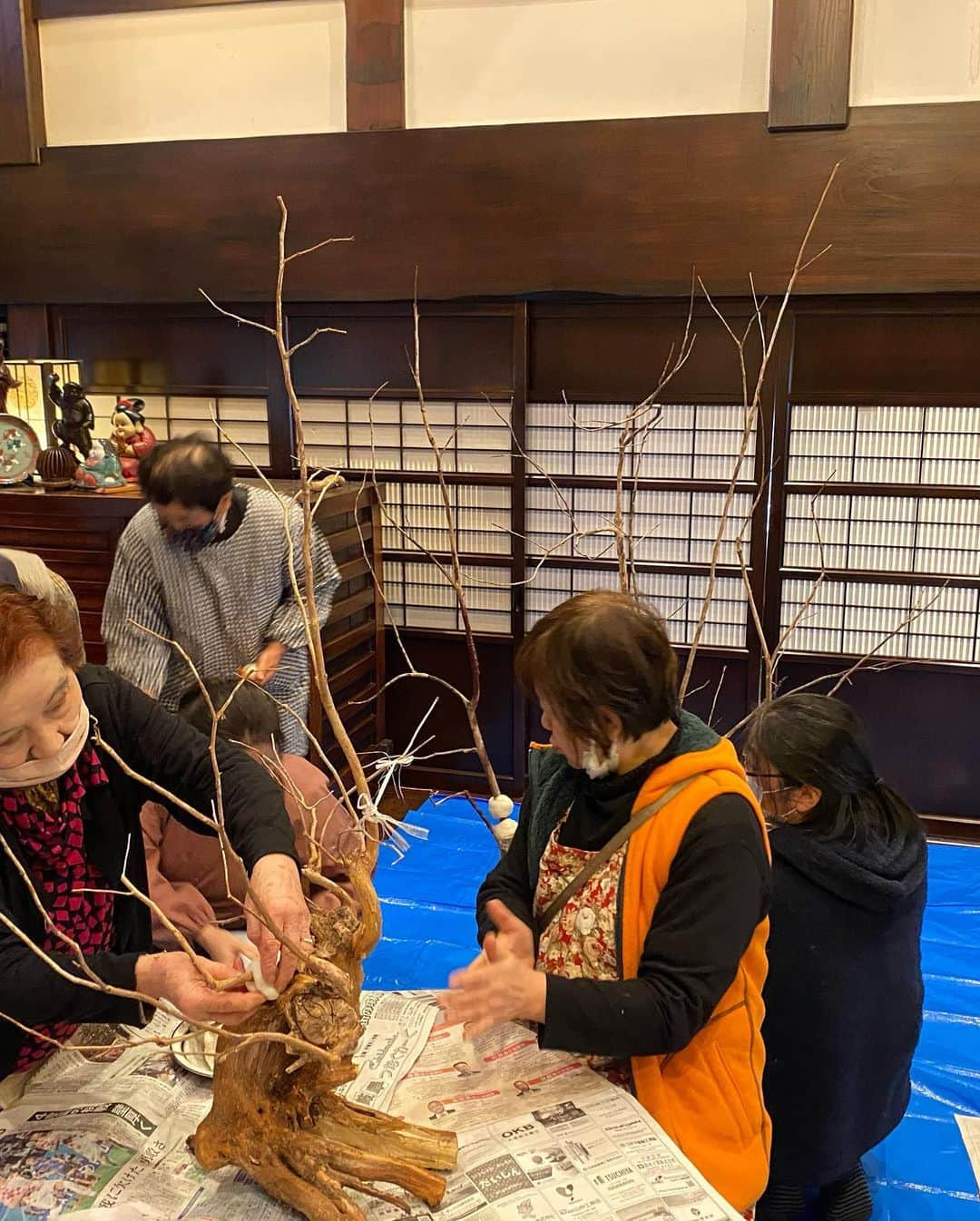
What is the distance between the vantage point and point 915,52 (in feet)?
11.0

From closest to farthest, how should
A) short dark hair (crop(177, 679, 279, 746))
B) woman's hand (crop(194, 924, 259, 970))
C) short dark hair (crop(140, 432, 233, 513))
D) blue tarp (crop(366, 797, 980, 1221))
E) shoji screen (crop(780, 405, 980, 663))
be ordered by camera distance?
woman's hand (crop(194, 924, 259, 970)) < blue tarp (crop(366, 797, 980, 1221)) < short dark hair (crop(177, 679, 279, 746)) < short dark hair (crop(140, 432, 233, 513)) < shoji screen (crop(780, 405, 980, 663))

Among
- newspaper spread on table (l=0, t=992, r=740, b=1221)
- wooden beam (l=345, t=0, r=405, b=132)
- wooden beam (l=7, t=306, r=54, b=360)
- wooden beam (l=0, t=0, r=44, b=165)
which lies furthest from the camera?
wooden beam (l=7, t=306, r=54, b=360)

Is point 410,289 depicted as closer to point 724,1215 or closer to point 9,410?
point 9,410

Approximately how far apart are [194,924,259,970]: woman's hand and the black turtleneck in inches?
19.9

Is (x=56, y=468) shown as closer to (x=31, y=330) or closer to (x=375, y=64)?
(x=31, y=330)

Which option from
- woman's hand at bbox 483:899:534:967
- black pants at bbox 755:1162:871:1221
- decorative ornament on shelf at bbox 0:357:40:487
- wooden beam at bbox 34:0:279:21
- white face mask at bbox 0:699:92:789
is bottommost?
black pants at bbox 755:1162:871:1221

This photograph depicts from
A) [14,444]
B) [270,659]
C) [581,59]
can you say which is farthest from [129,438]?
[581,59]

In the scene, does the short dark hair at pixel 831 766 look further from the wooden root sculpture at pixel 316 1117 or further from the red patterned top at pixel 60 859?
the red patterned top at pixel 60 859

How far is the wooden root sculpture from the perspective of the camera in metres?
1.16

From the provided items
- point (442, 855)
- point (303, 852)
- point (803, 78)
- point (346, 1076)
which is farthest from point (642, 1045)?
point (803, 78)

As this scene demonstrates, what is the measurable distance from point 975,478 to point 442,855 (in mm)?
2161

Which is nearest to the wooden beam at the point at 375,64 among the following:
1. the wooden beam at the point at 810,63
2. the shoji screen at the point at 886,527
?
the wooden beam at the point at 810,63

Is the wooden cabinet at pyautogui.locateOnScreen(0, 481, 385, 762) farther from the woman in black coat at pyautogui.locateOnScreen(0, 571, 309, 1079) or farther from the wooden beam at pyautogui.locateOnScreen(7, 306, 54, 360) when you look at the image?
the woman in black coat at pyautogui.locateOnScreen(0, 571, 309, 1079)

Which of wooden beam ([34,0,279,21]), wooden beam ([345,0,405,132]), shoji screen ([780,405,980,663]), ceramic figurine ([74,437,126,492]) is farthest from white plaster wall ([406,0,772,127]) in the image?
ceramic figurine ([74,437,126,492])
